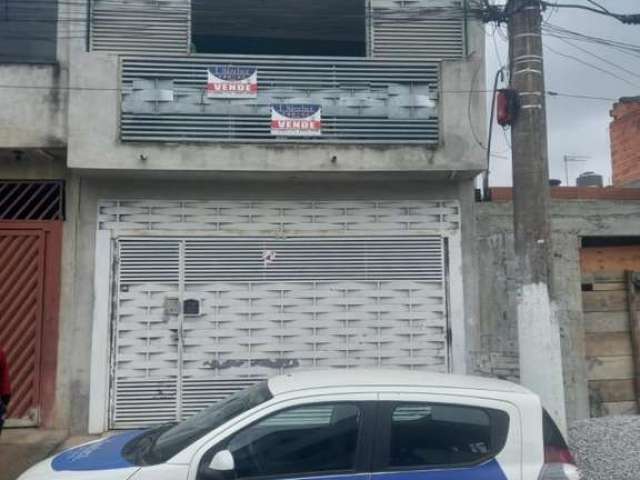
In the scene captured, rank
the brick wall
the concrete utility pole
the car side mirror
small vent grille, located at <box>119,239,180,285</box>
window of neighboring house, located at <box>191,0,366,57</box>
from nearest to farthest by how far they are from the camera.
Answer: the car side mirror < the concrete utility pole < small vent grille, located at <box>119,239,180,285</box> < window of neighboring house, located at <box>191,0,366,57</box> < the brick wall

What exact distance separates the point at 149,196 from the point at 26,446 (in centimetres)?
311

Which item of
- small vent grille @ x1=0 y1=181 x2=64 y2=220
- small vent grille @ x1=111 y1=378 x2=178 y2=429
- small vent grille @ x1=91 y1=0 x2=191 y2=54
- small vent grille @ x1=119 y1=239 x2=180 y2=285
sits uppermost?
small vent grille @ x1=91 y1=0 x2=191 y2=54

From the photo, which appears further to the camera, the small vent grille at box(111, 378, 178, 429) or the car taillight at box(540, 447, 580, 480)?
the small vent grille at box(111, 378, 178, 429)

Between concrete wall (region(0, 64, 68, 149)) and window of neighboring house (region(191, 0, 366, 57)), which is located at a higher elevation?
window of neighboring house (region(191, 0, 366, 57))

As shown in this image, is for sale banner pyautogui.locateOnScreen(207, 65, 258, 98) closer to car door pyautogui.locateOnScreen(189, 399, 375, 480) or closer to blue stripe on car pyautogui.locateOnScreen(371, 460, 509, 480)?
car door pyautogui.locateOnScreen(189, 399, 375, 480)

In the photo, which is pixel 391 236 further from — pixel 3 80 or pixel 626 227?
pixel 3 80

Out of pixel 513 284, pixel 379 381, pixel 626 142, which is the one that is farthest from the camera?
pixel 626 142

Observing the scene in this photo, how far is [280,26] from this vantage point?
341 inches

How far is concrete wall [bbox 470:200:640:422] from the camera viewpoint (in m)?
7.39

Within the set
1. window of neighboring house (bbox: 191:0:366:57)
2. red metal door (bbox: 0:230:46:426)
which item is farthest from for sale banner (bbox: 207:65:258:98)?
red metal door (bbox: 0:230:46:426)

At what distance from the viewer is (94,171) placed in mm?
6988

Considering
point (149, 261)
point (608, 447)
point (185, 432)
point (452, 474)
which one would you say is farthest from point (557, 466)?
point (149, 261)

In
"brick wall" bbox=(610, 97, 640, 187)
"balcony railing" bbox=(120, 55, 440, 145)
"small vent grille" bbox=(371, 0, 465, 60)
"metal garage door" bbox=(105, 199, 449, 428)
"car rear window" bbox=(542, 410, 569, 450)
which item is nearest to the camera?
"car rear window" bbox=(542, 410, 569, 450)

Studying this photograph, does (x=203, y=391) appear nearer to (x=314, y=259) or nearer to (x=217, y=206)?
(x=314, y=259)
